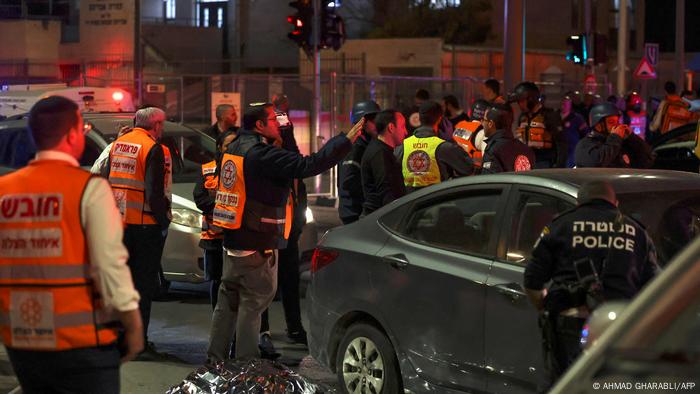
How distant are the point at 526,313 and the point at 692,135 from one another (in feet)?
37.7

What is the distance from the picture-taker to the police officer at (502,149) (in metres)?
9.84

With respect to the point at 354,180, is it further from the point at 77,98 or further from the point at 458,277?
the point at 77,98

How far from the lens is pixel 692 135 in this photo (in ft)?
54.2

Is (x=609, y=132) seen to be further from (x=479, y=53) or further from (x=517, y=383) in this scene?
(x=479, y=53)

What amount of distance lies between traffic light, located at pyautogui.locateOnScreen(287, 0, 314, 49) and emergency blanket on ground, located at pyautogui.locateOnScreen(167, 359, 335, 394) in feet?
44.4

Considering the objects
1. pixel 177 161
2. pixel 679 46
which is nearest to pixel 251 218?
pixel 177 161

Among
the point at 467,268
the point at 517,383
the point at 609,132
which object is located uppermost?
the point at 609,132

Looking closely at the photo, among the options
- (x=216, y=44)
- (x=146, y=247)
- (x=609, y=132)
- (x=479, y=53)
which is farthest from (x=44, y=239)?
(x=216, y=44)

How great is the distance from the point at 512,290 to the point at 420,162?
4.63 metres

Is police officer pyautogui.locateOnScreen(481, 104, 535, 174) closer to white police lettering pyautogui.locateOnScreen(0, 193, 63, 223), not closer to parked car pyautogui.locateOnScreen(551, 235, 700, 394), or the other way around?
white police lettering pyautogui.locateOnScreen(0, 193, 63, 223)

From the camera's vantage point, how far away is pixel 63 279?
428 cm

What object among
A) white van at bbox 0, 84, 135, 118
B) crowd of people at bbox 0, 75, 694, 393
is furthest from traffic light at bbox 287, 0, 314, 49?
crowd of people at bbox 0, 75, 694, 393

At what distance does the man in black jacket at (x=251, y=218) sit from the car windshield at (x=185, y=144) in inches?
155

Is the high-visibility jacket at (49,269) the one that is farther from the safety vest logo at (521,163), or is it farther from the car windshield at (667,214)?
the safety vest logo at (521,163)
